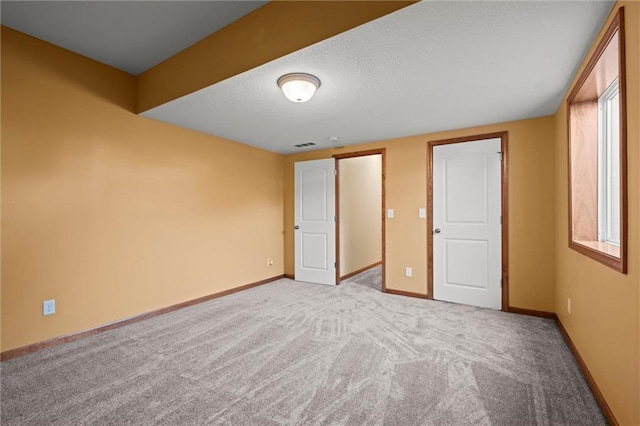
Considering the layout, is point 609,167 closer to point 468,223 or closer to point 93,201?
point 468,223

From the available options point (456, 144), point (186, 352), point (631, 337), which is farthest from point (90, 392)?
point (456, 144)

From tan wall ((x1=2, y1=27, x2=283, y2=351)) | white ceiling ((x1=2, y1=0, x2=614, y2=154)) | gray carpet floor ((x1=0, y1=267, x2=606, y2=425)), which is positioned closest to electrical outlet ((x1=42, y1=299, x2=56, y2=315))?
tan wall ((x1=2, y1=27, x2=283, y2=351))

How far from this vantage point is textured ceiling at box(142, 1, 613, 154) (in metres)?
1.53

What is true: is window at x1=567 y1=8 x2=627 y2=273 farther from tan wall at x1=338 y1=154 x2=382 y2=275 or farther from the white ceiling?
tan wall at x1=338 y1=154 x2=382 y2=275

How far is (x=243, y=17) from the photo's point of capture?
2.14 meters

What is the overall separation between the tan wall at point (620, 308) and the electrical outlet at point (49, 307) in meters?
3.75

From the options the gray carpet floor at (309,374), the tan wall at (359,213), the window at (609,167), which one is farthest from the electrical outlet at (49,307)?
the window at (609,167)

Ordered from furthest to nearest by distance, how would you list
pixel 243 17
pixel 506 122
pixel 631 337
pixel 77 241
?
pixel 506 122
pixel 77 241
pixel 243 17
pixel 631 337

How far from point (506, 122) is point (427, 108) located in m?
1.14

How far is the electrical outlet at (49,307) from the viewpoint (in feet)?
7.73

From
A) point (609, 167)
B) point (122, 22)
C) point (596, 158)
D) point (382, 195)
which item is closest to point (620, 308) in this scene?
point (609, 167)

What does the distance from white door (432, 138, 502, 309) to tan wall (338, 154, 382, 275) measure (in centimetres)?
157

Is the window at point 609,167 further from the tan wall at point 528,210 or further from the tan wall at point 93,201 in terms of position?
the tan wall at point 93,201

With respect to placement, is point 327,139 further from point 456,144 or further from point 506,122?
point 506,122
